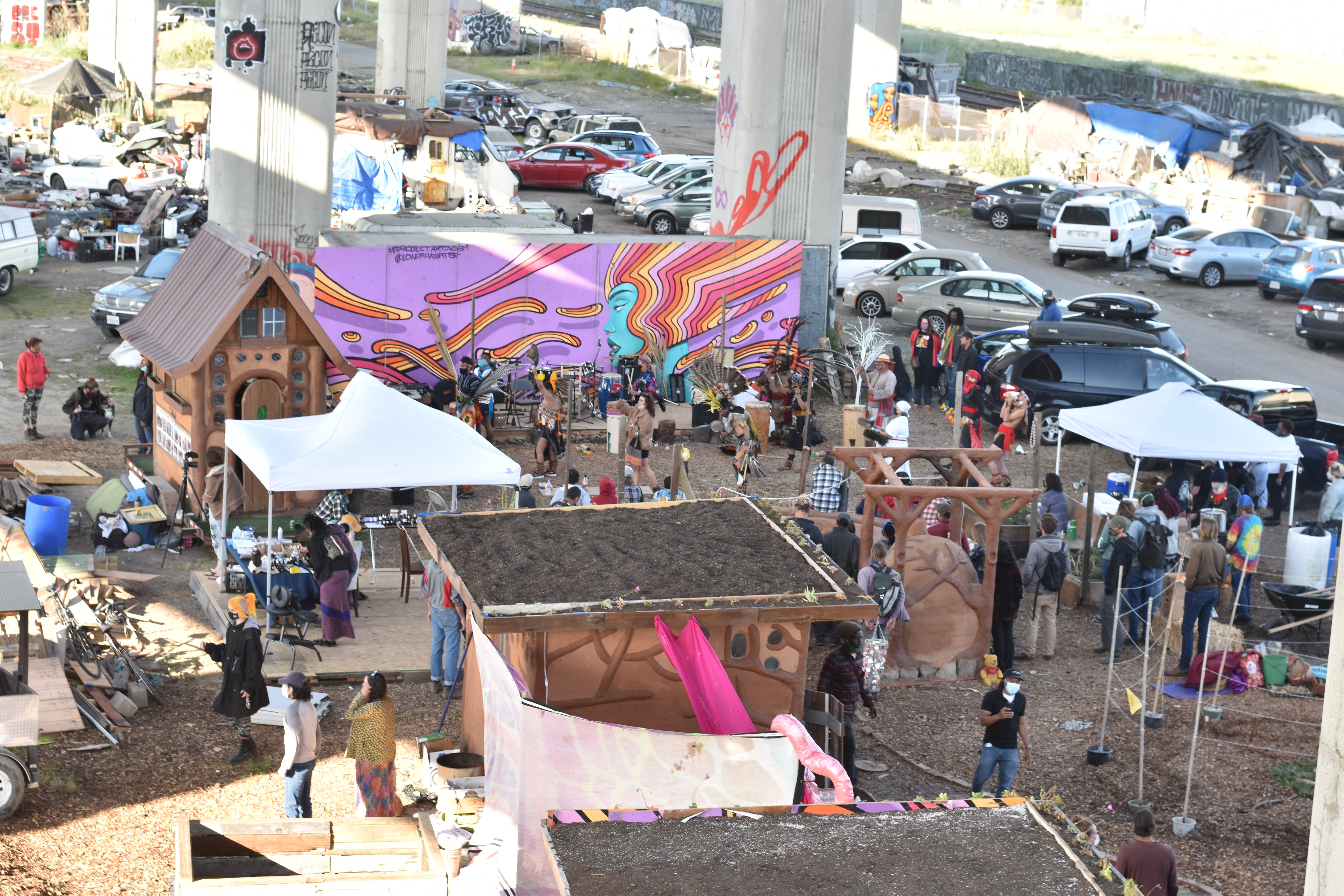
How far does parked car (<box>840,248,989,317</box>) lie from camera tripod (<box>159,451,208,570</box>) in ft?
53.9

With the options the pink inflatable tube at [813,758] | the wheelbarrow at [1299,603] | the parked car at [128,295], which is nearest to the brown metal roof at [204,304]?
the parked car at [128,295]

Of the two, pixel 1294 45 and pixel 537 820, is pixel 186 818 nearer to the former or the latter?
pixel 537 820

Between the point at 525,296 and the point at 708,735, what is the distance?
52.3 ft

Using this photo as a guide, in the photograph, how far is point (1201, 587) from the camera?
1578cm

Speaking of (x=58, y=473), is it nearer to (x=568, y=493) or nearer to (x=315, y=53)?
(x=568, y=493)

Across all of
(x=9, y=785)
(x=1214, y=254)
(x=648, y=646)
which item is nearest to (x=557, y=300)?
(x=648, y=646)

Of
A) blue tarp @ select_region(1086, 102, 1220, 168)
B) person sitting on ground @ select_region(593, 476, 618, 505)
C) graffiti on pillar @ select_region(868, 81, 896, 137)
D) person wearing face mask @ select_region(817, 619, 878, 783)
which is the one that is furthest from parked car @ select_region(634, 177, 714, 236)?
person wearing face mask @ select_region(817, 619, 878, 783)

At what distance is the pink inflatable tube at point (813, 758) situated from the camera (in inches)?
379

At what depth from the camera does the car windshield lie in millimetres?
27766

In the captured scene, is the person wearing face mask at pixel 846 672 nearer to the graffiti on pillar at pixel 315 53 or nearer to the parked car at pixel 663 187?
the graffiti on pillar at pixel 315 53

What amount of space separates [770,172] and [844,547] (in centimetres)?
1424

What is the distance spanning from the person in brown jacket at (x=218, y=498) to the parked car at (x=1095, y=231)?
25.2m

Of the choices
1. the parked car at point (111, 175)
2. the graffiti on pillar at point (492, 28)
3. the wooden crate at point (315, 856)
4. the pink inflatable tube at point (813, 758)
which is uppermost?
the graffiti on pillar at point (492, 28)

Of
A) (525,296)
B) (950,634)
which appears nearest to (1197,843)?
(950,634)
